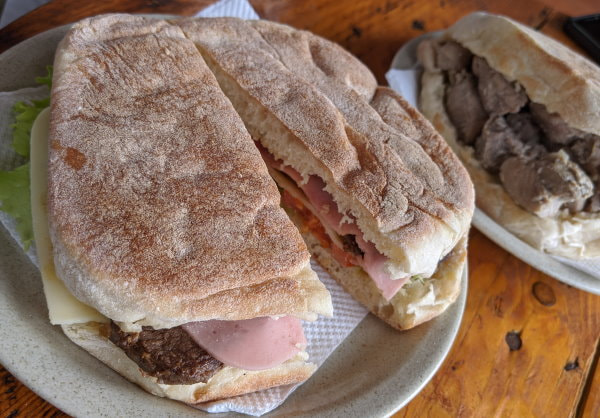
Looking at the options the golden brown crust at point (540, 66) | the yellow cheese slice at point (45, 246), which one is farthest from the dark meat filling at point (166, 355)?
the golden brown crust at point (540, 66)

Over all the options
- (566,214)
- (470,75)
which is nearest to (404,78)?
(470,75)

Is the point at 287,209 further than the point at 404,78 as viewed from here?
No

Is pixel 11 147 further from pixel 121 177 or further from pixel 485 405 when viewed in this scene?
pixel 485 405

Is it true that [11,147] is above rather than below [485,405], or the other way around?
above

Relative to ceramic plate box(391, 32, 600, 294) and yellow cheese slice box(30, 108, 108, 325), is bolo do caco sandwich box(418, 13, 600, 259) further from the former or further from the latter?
yellow cheese slice box(30, 108, 108, 325)

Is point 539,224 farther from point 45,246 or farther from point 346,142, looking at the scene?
point 45,246

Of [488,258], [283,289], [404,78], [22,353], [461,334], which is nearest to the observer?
[22,353]

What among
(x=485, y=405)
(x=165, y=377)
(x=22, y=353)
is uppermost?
(x=22, y=353)
